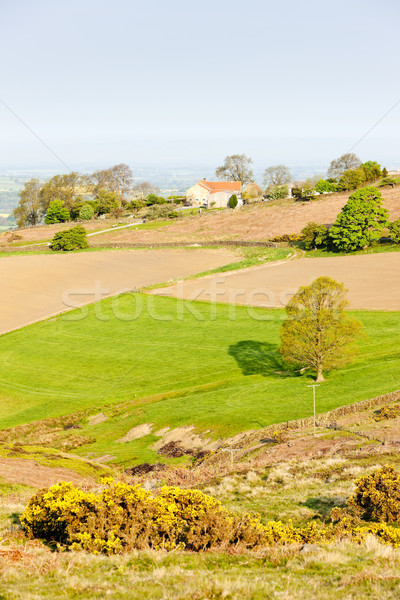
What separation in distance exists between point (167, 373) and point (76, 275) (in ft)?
178

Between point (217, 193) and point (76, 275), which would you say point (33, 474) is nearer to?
point (76, 275)

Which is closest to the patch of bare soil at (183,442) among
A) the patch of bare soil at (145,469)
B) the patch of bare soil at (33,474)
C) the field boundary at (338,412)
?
the patch of bare soil at (145,469)

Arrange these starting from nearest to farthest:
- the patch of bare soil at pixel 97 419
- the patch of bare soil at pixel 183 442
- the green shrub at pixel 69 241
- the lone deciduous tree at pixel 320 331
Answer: the patch of bare soil at pixel 183 442, the patch of bare soil at pixel 97 419, the lone deciduous tree at pixel 320 331, the green shrub at pixel 69 241

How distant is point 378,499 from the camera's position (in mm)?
18844

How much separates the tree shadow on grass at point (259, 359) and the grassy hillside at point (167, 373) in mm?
118

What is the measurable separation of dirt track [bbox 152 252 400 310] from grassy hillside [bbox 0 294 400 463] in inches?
252

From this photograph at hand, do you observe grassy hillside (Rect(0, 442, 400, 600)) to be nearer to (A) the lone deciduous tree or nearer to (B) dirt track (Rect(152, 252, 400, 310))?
(A) the lone deciduous tree

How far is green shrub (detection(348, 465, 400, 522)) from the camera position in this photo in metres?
18.8

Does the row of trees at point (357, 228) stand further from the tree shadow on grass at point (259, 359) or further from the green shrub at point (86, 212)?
the green shrub at point (86, 212)

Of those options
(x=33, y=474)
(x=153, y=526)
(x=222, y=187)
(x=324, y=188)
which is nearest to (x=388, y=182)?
(x=324, y=188)

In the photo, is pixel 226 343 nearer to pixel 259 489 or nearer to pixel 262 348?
pixel 262 348

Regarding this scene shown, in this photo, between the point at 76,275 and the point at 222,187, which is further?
the point at 222,187

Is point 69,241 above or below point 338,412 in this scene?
above

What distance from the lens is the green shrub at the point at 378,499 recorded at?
18.8m
